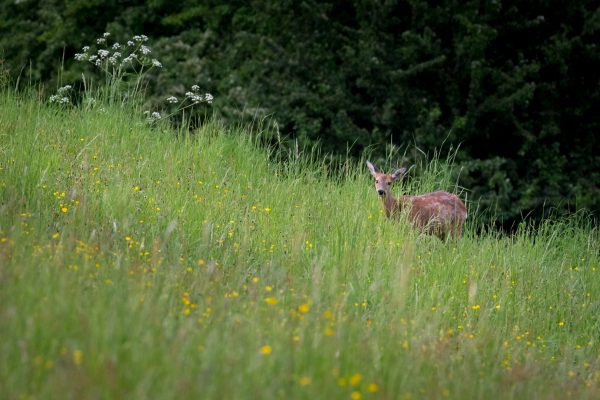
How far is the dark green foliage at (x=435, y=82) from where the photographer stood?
12.1 metres

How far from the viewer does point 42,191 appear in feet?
22.2

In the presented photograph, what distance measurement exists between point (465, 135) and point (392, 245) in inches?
215

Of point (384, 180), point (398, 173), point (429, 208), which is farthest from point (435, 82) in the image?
point (429, 208)

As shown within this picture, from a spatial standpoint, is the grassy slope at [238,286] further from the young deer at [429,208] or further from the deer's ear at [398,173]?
the deer's ear at [398,173]

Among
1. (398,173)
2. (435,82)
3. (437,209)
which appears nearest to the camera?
(437,209)

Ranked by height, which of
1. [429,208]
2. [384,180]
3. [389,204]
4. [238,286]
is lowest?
[389,204]

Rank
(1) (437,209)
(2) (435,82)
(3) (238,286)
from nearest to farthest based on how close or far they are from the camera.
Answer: (3) (238,286) → (1) (437,209) → (2) (435,82)

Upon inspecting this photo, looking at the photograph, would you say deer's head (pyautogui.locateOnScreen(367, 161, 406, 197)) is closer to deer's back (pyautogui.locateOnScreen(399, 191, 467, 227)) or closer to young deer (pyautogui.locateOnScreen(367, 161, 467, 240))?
young deer (pyautogui.locateOnScreen(367, 161, 467, 240))

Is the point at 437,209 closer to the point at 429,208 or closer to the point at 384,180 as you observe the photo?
the point at 429,208

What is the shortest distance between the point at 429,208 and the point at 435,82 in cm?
446

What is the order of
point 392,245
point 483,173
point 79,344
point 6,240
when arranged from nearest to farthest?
point 79,344 < point 6,240 < point 392,245 < point 483,173

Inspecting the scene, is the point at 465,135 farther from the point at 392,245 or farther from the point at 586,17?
the point at 392,245

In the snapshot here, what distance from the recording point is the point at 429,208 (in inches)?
355

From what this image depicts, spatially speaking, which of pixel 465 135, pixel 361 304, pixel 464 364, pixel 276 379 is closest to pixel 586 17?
pixel 465 135
